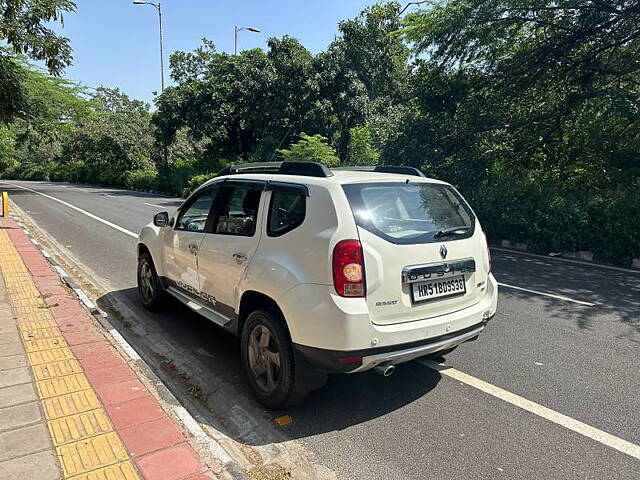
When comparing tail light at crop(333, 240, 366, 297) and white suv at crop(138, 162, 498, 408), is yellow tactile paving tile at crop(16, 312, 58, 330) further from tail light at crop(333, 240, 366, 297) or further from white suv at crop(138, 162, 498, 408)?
tail light at crop(333, 240, 366, 297)

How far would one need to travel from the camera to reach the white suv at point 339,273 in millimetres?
2990

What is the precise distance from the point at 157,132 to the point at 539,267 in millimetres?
30173

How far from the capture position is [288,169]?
12.7 ft

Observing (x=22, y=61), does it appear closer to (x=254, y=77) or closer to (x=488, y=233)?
(x=254, y=77)

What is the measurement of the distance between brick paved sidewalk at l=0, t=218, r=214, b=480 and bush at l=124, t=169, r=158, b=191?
3286cm

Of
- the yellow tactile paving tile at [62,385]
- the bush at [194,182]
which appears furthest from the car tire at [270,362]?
the bush at [194,182]

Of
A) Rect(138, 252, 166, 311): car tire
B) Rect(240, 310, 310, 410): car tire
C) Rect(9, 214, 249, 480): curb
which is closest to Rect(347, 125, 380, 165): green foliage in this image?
Rect(138, 252, 166, 311): car tire

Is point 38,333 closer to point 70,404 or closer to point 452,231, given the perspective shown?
point 70,404

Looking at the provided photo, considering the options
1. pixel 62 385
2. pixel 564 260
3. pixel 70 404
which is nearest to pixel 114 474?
pixel 70 404

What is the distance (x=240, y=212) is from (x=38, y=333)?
2535 millimetres

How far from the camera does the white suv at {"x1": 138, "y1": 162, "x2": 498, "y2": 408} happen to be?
118 inches

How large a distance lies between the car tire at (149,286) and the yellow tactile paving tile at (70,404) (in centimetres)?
212

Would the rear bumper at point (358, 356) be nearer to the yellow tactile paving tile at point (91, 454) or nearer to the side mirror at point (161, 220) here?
the yellow tactile paving tile at point (91, 454)

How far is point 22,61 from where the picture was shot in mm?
39000
